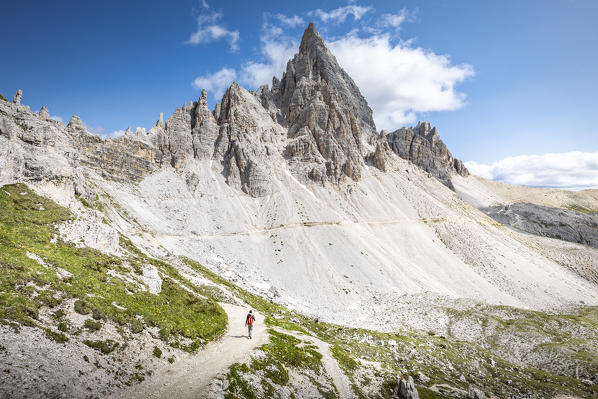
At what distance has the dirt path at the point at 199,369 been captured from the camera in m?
16.9

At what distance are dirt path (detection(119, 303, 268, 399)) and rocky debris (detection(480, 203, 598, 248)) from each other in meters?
197

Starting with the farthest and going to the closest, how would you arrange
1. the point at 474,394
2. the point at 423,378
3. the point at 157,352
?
the point at 423,378 → the point at 474,394 → the point at 157,352

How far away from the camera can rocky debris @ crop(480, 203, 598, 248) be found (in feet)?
514

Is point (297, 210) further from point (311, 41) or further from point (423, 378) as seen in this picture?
point (311, 41)

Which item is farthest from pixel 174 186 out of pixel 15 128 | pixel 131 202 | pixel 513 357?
pixel 513 357

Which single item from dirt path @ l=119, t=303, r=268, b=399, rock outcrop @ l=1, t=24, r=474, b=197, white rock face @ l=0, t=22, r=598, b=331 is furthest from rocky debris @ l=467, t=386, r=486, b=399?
rock outcrop @ l=1, t=24, r=474, b=197

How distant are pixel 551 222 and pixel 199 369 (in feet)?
713

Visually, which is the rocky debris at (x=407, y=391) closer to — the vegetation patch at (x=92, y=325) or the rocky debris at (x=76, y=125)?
the vegetation patch at (x=92, y=325)

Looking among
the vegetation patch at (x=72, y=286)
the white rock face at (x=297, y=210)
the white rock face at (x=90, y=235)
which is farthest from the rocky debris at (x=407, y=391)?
the white rock face at (x=90, y=235)

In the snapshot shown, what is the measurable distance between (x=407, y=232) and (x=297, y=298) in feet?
187

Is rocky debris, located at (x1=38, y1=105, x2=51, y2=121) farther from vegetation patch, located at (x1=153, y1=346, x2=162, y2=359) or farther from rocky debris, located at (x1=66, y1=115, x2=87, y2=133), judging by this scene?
vegetation patch, located at (x1=153, y1=346, x2=162, y2=359)

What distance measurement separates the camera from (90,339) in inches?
703

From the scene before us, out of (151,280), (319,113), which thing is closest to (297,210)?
(319,113)

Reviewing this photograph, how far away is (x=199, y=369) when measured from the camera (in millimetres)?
20578
